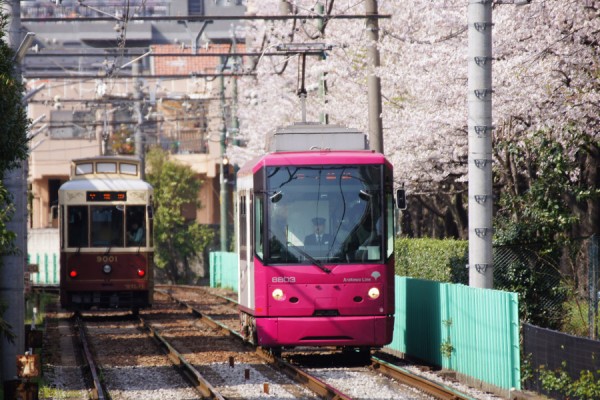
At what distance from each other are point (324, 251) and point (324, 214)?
0.53 meters

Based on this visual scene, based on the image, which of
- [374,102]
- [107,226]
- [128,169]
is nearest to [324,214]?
[374,102]

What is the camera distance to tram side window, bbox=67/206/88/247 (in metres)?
26.2

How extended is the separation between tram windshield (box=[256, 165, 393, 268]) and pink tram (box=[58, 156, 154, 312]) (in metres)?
9.82

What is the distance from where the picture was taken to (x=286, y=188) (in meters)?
17.2

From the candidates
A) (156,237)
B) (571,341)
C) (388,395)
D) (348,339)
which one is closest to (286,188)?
(348,339)

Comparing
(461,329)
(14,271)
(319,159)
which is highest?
(319,159)

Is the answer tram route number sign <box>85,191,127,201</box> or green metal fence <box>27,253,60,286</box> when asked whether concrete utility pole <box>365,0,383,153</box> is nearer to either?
tram route number sign <box>85,191,127,201</box>

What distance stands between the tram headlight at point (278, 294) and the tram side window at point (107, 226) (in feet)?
33.0

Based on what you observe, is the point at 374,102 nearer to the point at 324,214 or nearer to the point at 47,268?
the point at 324,214

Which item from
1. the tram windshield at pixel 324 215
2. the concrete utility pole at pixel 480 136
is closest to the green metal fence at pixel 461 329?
the concrete utility pole at pixel 480 136

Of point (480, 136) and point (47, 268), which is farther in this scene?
point (47, 268)

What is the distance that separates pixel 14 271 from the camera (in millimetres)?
14562

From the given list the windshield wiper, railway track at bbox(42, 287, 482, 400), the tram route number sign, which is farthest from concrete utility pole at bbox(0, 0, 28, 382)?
the tram route number sign

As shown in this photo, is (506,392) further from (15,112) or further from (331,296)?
(15,112)
